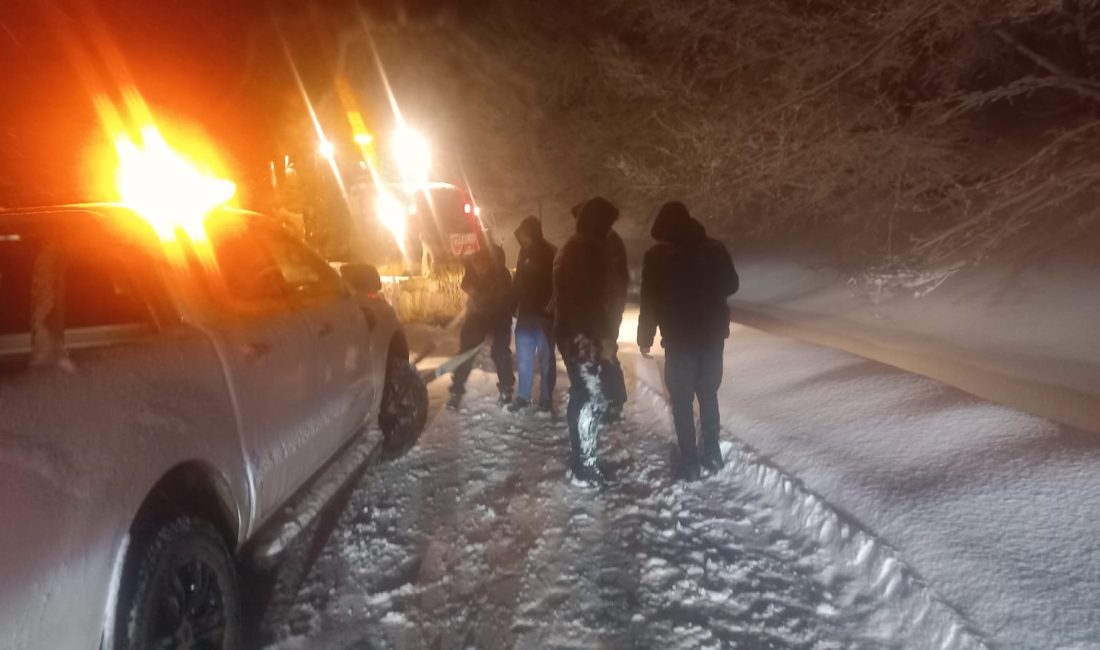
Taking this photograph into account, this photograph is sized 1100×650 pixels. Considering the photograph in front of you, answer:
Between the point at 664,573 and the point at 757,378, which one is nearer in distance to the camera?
the point at 664,573

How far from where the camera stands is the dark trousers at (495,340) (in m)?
6.91

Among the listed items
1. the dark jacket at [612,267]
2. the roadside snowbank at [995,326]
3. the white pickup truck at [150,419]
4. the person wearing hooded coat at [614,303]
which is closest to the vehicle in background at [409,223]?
the roadside snowbank at [995,326]

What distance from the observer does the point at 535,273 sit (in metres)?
6.09

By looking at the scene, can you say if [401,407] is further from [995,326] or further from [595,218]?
[995,326]

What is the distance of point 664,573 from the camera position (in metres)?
3.61

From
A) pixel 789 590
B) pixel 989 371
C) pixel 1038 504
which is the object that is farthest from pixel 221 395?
pixel 989 371

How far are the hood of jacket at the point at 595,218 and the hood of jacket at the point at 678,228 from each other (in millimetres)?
410

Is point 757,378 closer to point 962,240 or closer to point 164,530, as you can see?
point 962,240

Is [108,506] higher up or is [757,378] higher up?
[108,506]

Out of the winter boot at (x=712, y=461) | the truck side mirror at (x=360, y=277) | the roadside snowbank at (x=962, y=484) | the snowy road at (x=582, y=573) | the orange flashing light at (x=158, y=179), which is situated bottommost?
the snowy road at (x=582, y=573)

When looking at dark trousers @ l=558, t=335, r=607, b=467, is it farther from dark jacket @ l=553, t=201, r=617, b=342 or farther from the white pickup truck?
the white pickup truck

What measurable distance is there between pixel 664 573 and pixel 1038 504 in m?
1.66

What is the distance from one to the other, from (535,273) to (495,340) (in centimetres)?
111

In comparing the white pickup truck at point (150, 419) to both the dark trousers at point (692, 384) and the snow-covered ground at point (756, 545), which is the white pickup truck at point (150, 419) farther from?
the dark trousers at point (692, 384)
